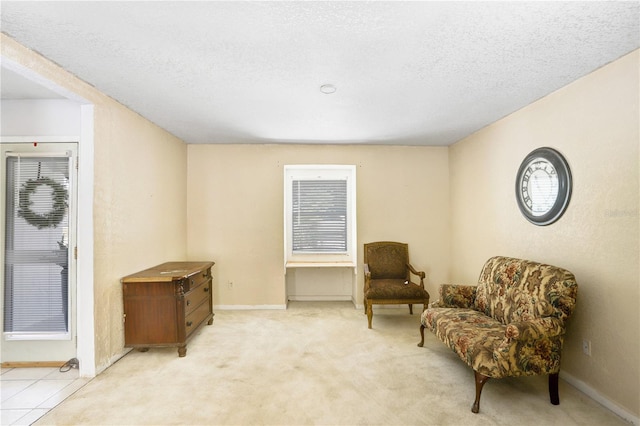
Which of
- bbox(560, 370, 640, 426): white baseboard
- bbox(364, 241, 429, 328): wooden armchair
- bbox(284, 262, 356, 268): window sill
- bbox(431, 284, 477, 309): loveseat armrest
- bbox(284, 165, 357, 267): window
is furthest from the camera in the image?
bbox(284, 165, 357, 267): window

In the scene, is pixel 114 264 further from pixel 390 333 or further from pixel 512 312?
pixel 512 312

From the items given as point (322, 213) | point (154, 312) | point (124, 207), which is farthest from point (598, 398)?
point (124, 207)

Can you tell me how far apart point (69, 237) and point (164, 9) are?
2.36 m

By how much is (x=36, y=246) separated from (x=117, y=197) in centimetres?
83

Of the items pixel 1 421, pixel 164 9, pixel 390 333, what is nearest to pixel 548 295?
pixel 390 333

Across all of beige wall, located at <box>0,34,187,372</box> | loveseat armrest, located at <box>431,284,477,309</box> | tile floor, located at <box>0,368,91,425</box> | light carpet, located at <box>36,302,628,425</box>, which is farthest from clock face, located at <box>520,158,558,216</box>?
tile floor, located at <box>0,368,91,425</box>

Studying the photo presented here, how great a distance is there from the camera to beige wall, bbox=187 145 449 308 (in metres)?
4.75

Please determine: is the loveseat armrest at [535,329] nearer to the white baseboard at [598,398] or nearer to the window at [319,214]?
the white baseboard at [598,398]

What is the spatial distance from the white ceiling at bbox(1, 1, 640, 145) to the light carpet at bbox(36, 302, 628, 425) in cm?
251

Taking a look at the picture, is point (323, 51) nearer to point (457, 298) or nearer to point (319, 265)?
point (457, 298)

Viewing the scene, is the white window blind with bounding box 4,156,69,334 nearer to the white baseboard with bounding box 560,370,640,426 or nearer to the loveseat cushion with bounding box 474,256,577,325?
the loveseat cushion with bounding box 474,256,577,325

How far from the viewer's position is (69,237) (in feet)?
9.52

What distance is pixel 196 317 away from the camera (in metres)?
3.51

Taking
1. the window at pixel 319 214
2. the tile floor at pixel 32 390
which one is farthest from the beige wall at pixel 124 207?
the window at pixel 319 214
